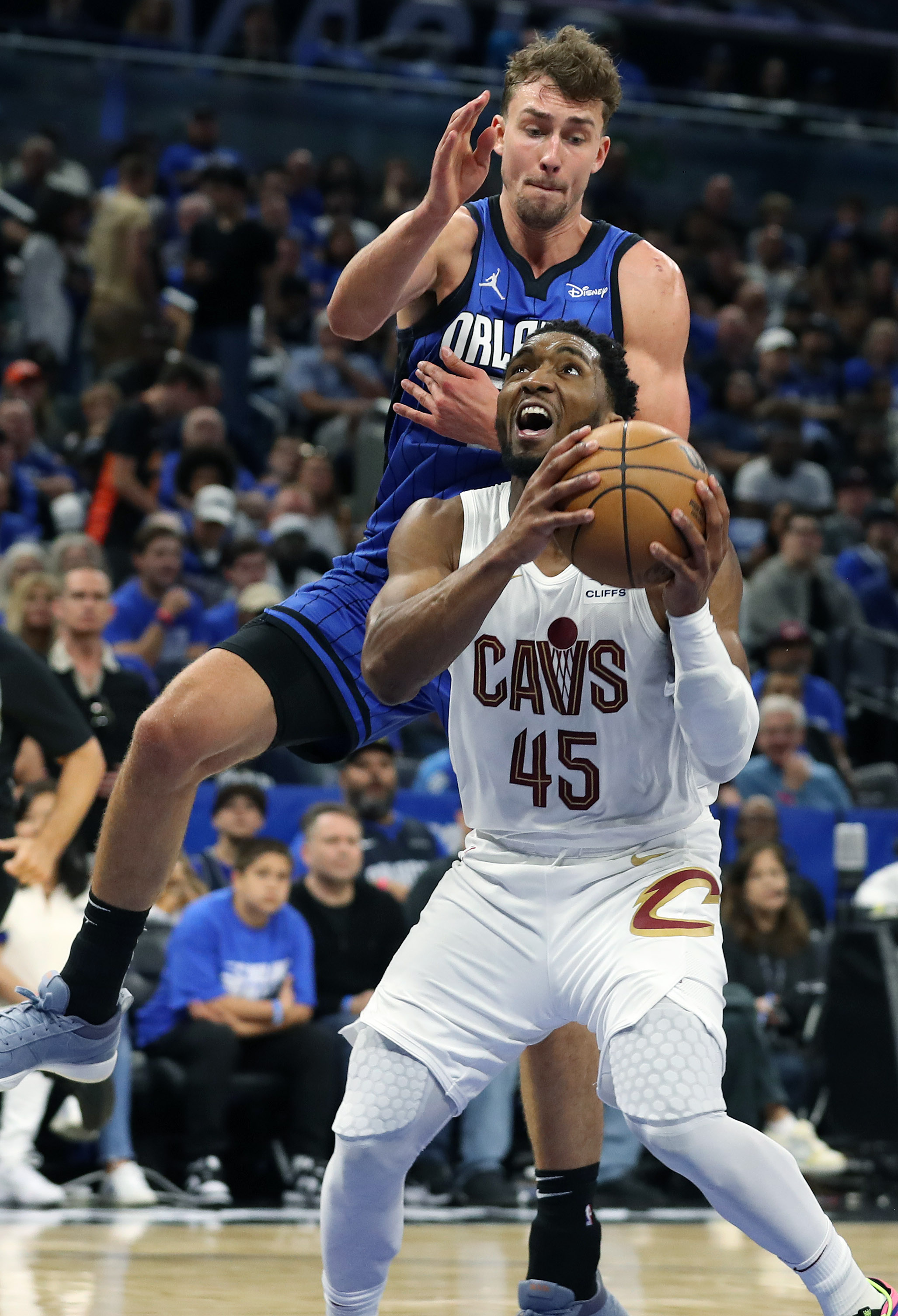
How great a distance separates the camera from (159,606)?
1050 cm

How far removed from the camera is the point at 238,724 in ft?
14.5

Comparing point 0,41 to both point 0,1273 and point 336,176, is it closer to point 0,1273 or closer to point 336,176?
point 336,176

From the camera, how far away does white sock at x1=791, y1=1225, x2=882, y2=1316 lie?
387 centimetres

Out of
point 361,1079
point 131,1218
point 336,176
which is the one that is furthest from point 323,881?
point 336,176

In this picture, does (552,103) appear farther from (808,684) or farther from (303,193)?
(303,193)

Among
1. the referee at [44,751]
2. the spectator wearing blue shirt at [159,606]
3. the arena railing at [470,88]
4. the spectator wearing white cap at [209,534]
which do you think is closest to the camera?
the referee at [44,751]

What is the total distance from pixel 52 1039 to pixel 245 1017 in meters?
3.55

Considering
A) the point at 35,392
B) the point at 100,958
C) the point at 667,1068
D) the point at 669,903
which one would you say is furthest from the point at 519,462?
the point at 35,392

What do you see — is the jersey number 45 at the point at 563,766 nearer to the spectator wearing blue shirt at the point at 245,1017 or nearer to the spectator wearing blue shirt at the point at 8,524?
the spectator wearing blue shirt at the point at 245,1017

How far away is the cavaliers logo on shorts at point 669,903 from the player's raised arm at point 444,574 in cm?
69

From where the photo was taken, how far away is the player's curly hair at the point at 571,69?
180 inches

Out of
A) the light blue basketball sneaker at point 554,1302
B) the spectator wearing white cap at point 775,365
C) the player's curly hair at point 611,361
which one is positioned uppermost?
the spectator wearing white cap at point 775,365

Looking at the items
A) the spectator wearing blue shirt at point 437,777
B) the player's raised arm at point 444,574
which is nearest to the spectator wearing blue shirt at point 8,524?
the spectator wearing blue shirt at point 437,777

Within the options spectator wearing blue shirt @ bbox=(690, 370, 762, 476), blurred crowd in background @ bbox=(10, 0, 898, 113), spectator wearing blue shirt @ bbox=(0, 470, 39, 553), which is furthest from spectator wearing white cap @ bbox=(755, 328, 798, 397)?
Answer: spectator wearing blue shirt @ bbox=(0, 470, 39, 553)
